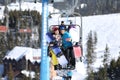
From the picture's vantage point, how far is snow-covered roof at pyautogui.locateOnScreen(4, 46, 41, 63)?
52.4m

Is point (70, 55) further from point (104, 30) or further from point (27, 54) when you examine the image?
point (104, 30)

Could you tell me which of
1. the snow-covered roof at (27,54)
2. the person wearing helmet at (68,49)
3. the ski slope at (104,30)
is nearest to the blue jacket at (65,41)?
the person wearing helmet at (68,49)

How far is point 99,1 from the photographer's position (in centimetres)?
11381

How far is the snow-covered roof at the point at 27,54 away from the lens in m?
52.4

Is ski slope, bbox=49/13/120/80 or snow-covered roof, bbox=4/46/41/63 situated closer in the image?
snow-covered roof, bbox=4/46/41/63

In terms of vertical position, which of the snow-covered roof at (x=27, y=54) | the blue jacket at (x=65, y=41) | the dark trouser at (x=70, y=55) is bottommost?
the snow-covered roof at (x=27, y=54)

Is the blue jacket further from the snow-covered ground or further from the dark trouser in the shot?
the snow-covered ground

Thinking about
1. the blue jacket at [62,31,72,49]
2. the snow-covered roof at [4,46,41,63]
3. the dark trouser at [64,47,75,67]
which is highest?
the blue jacket at [62,31,72,49]

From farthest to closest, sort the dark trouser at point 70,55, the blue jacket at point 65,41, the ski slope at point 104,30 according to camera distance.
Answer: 1. the ski slope at point 104,30
2. the dark trouser at point 70,55
3. the blue jacket at point 65,41

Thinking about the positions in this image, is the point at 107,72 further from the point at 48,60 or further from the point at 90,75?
the point at 48,60

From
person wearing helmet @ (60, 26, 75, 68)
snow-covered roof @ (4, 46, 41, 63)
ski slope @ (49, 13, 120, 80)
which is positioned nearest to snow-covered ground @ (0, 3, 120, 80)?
ski slope @ (49, 13, 120, 80)

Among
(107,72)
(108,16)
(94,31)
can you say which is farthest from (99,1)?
(107,72)

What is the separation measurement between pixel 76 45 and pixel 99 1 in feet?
346

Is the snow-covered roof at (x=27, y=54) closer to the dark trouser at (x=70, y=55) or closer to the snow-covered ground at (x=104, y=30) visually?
the snow-covered ground at (x=104, y=30)
